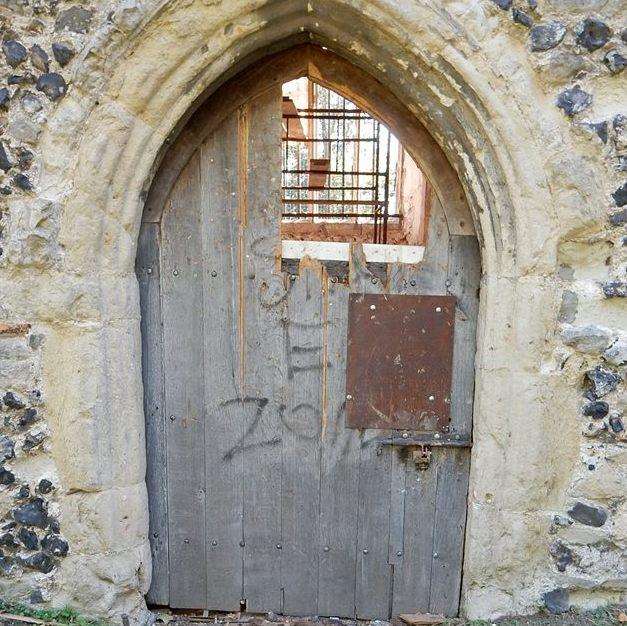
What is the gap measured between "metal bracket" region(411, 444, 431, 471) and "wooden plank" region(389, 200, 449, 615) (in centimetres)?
3

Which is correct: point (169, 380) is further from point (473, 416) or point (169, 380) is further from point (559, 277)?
point (559, 277)

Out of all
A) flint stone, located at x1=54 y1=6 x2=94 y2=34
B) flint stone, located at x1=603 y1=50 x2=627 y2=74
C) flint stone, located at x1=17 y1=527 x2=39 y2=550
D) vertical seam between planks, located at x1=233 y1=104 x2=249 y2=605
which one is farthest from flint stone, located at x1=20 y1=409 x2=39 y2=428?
flint stone, located at x1=603 y1=50 x2=627 y2=74

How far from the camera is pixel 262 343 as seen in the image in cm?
232

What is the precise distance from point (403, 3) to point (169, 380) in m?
1.65

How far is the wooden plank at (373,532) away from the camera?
7.84 feet

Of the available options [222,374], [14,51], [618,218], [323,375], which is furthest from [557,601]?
[14,51]

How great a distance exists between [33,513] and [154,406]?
0.59 metres

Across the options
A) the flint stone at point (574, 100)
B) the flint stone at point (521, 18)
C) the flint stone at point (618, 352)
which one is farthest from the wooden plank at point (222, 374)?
the flint stone at point (618, 352)

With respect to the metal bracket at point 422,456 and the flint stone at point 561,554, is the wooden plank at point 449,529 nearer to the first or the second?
the metal bracket at point 422,456

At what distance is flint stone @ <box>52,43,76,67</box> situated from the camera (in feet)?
6.04

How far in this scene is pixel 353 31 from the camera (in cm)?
193

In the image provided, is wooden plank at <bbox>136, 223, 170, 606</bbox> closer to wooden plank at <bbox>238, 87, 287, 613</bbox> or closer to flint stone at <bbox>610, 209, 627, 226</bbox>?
wooden plank at <bbox>238, 87, 287, 613</bbox>

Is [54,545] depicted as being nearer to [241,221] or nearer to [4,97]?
[241,221]

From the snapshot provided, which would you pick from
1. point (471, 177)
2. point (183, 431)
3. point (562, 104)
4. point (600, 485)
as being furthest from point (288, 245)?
point (600, 485)
